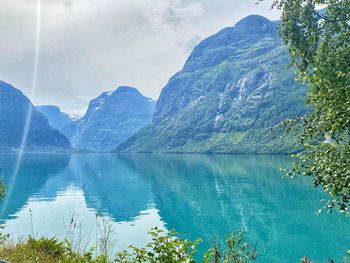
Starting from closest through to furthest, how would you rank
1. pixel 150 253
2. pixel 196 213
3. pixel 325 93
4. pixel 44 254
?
pixel 150 253
pixel 325 93
pixel 44 254
pixel 196 213

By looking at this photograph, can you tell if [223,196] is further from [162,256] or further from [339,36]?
[162,256]

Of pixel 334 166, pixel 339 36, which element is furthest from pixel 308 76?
pixel 339 36

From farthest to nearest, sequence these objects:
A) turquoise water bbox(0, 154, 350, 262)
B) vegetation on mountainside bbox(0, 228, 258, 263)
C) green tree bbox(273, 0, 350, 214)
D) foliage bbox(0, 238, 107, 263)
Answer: turquoise water bbox(0, 154, 350, 262), foliage bbox(0, 238, 107, 263), green tree bbox(273, 0, 350, 214), vegetation on mountainside bbox(0, 228, 258, 263)

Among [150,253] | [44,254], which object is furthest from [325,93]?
[44,254]

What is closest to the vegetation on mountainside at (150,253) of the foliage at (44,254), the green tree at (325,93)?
the foliage at (44,254)

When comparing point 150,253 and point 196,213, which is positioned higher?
point 150,253

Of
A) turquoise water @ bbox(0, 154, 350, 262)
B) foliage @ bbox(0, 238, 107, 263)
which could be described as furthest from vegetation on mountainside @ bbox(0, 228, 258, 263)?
turquoise water @ bbox(0, 154, 350, 262)

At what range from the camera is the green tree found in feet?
32.9

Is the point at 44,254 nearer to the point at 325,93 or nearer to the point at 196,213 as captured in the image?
the point at 325,93

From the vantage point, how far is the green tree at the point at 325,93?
10.0m

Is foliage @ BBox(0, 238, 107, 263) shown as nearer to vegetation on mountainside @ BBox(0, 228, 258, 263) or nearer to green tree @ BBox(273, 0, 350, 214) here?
vegetation on mountainside @ BBox(0, 228, 258, 263)

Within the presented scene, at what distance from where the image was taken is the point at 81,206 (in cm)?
7262

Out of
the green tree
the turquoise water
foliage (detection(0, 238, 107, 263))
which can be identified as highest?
the green tree

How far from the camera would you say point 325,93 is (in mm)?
10625
